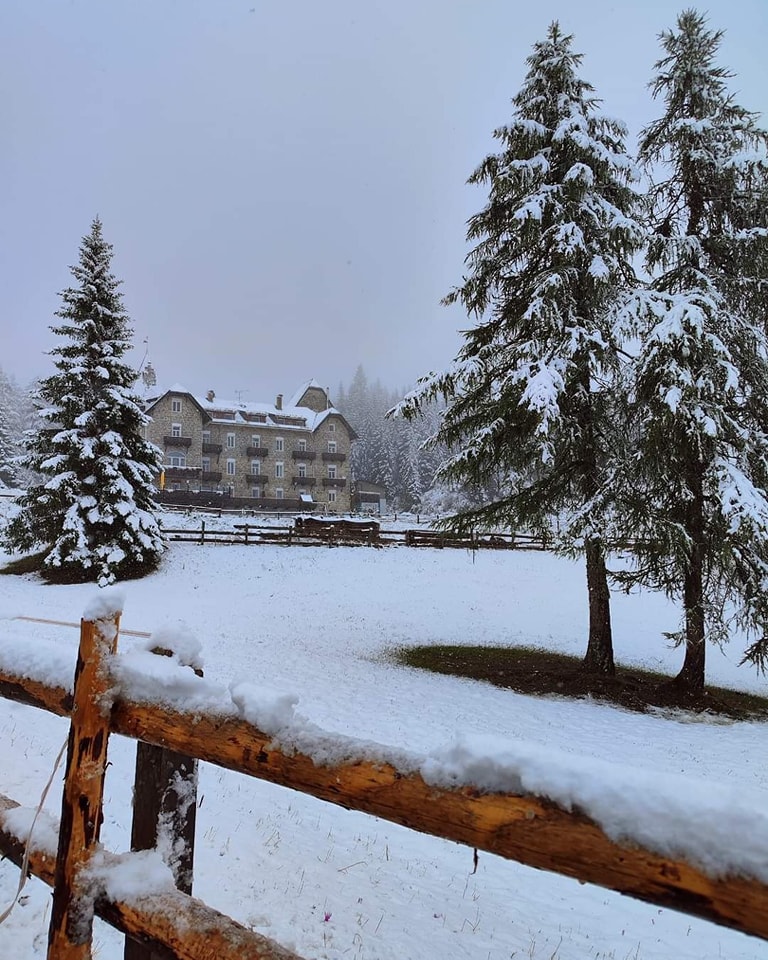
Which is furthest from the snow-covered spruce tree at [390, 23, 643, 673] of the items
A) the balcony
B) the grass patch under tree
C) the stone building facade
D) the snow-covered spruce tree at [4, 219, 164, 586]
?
the balcony

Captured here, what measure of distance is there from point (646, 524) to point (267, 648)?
30.3 ft

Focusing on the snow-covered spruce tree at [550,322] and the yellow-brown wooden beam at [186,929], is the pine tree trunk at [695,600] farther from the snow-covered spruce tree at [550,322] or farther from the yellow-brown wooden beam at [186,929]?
the yellow-brown wooden beam at [186,929]

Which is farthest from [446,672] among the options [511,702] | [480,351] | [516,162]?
[516,162]

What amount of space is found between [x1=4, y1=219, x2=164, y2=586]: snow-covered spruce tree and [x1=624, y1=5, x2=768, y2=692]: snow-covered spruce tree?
1940 centimetres

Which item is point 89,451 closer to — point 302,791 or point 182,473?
point 302,791

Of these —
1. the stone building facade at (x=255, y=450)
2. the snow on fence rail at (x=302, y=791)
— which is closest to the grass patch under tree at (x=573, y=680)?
the snow on fence rail at (x=302, y=791)

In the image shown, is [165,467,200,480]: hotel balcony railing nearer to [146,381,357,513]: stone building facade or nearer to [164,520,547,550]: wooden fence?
[146,381,357,513]: stone building facade

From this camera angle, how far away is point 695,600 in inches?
453

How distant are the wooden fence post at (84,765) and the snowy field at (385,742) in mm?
550

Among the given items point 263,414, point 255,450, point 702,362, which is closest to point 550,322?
point 702,362

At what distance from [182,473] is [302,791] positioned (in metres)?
55.1

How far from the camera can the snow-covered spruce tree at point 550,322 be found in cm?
1147

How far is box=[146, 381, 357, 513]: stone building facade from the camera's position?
175 ft

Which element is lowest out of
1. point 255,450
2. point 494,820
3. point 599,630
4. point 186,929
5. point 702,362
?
point 599,630
